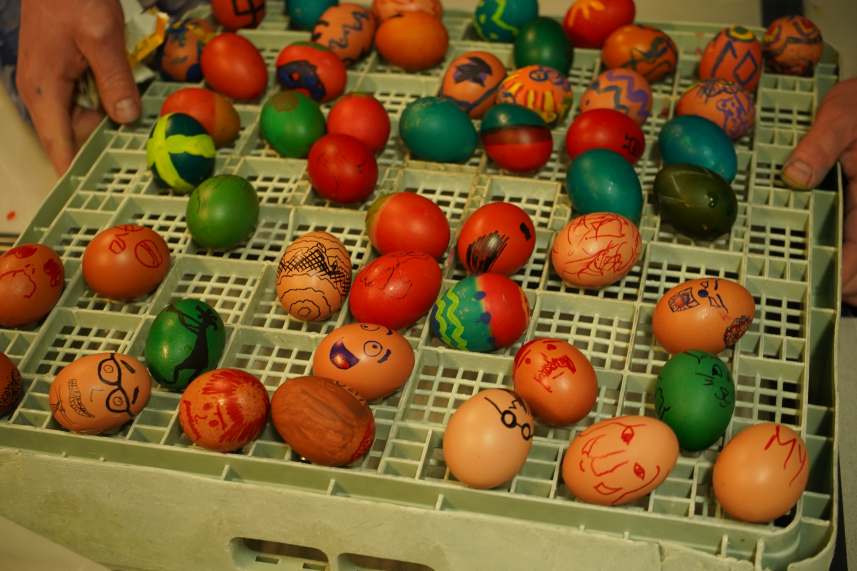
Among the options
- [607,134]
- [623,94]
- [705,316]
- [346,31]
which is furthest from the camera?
[346,31]

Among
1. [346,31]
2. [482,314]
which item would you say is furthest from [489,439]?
[346,31]

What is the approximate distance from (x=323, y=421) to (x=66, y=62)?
1.21 m

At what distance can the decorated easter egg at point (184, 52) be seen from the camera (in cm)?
221

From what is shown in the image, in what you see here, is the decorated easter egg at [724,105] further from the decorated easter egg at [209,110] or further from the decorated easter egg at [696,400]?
the decorated easter egg at [209,110]

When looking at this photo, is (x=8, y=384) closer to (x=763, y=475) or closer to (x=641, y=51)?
(x=763, y=475)

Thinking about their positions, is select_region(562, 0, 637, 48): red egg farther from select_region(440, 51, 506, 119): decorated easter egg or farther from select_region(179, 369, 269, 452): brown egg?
select_region(179, 369, 269, 452): brown egg

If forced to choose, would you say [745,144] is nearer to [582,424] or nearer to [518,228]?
[518,228]

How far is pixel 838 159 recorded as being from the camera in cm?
190

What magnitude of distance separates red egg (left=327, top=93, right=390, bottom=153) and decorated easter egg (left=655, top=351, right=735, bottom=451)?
2.79 feet

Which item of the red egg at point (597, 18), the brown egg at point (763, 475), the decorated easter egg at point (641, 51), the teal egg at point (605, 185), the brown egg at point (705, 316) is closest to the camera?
the brown egg at point (763, 475)

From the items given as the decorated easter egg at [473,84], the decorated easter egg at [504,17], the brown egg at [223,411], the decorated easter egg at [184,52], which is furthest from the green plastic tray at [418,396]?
the decorated easter egg at [504,17]

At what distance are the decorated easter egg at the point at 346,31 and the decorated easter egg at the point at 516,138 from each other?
463 mm

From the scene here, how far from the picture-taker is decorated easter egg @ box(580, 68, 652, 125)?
6.49 feet

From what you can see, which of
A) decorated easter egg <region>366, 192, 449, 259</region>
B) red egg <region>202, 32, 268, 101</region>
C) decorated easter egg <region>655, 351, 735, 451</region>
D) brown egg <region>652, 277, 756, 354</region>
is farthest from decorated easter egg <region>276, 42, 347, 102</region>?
decorated easter egg <region>655, 351, 735, 451</region>
